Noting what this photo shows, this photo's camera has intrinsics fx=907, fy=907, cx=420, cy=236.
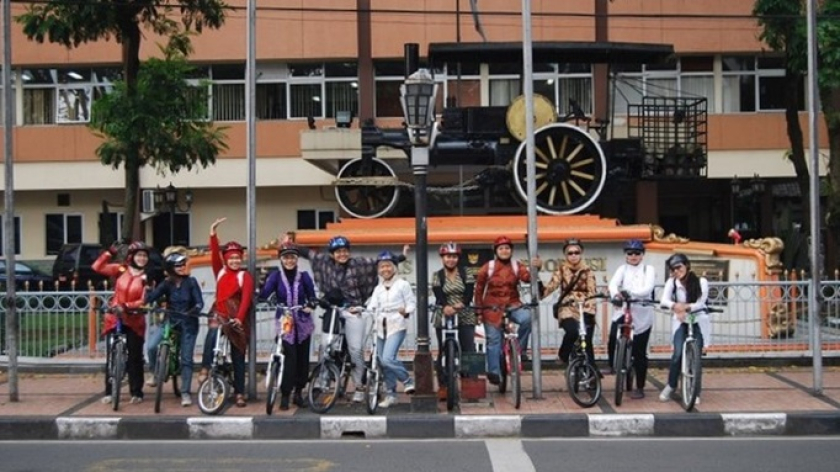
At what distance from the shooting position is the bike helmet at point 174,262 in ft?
31.6

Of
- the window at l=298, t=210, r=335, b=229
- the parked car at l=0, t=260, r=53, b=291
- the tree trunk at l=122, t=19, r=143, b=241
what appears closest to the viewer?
the tree trunk at l=122, t=19, r=143, b=241

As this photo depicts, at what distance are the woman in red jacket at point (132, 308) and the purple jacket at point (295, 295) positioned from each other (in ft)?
4.47

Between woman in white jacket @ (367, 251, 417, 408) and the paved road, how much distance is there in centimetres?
101

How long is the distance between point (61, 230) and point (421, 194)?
23.9 m

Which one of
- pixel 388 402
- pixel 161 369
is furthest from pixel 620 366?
pixel 161 369

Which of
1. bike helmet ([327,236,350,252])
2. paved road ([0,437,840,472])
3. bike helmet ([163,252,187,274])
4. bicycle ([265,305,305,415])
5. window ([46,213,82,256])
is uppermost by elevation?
window ([46,213,82,256])

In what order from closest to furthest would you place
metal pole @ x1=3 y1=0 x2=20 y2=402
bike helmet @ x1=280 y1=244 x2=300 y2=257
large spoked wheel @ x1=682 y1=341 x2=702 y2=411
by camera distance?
large spoked wheel @ x1=682 y1=341 x2=702 y2=411, bike helmet @ x1=280 y1=244 x2=300 y2=257, metal pole @ x1=3 y1=0 x2=20 y2=402

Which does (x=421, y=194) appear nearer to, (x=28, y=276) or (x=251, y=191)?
(x=251, y=191)

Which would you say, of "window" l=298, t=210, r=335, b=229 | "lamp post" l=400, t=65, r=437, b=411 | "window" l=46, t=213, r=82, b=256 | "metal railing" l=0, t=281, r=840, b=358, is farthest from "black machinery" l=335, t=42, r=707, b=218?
"window" l=46, t=213, r=82, b=256

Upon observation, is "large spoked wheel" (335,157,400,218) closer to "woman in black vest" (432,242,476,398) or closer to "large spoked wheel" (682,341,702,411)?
"woman in black vest" (432,242,476,398)

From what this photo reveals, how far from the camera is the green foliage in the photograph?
50.6 feet

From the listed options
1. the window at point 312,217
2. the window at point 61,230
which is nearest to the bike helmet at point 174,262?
the window at point 312,217

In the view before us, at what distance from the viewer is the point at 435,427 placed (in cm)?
880

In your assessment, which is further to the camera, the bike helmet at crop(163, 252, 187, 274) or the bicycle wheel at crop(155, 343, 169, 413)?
the bike helmet at crop(163, 252, 187, 274)
